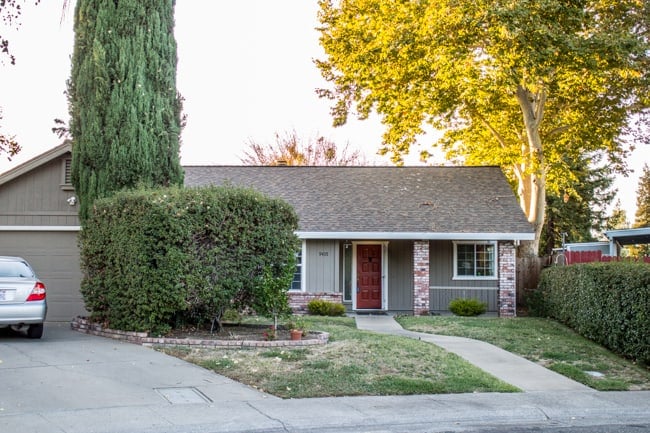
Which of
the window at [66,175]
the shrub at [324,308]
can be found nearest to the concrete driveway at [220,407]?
the window at [66,175]

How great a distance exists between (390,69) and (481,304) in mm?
8256

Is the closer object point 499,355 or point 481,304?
point 499,355

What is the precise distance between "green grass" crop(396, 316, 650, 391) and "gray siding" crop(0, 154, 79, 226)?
28.8ft

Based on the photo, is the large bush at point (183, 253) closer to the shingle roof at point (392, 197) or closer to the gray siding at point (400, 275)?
the shingle roof at point (392, 197)

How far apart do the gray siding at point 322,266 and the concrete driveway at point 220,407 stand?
10.5 meters

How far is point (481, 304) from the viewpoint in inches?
789

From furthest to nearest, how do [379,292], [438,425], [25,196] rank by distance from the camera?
1. [379,292]
2. [25,196]
3. [438,425]

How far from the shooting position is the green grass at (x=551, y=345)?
1069cm

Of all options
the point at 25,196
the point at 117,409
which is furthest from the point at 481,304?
the point at 117,409

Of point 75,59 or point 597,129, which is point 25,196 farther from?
point 597,129

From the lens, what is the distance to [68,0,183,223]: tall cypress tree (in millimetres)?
14477

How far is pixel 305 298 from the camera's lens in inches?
802

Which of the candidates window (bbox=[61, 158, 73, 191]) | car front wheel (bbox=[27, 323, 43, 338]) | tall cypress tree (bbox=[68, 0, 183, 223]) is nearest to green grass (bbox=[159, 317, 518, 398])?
car front wheel (bbox=[27, 323, 43, 338])

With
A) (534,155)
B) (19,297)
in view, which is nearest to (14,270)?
(19,297)
